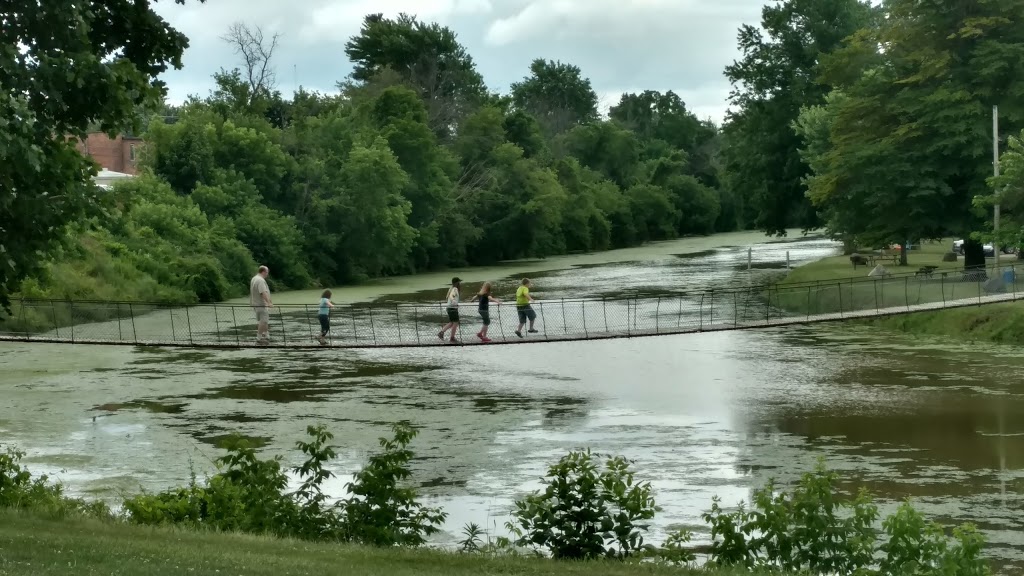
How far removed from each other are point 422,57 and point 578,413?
268ft

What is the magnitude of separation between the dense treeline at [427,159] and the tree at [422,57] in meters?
0.20

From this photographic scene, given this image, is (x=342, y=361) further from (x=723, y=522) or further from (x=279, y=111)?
(x=279, y=111)

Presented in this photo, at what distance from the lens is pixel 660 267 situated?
7856cm

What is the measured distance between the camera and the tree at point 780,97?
67438 mm

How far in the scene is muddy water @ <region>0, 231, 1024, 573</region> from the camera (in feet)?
65.8

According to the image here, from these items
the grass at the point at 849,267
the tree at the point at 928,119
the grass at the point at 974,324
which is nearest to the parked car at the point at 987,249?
the grass at the point at 849,267

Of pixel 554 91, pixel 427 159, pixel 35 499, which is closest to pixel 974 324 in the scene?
pixel 35 499

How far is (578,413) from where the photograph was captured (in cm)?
2728

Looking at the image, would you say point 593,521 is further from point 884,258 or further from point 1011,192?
point 884,258

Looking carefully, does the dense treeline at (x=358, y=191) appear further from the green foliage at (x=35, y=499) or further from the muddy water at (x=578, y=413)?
the green foliage at (x=35, y=499)

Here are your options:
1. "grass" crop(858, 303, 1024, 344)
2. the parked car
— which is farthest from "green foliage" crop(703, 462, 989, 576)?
the parked car

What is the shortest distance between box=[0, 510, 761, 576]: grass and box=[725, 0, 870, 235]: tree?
5582cm

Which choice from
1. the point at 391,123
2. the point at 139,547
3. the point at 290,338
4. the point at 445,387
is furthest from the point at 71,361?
the point at 391,123

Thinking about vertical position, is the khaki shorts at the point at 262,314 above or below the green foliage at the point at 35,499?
above
